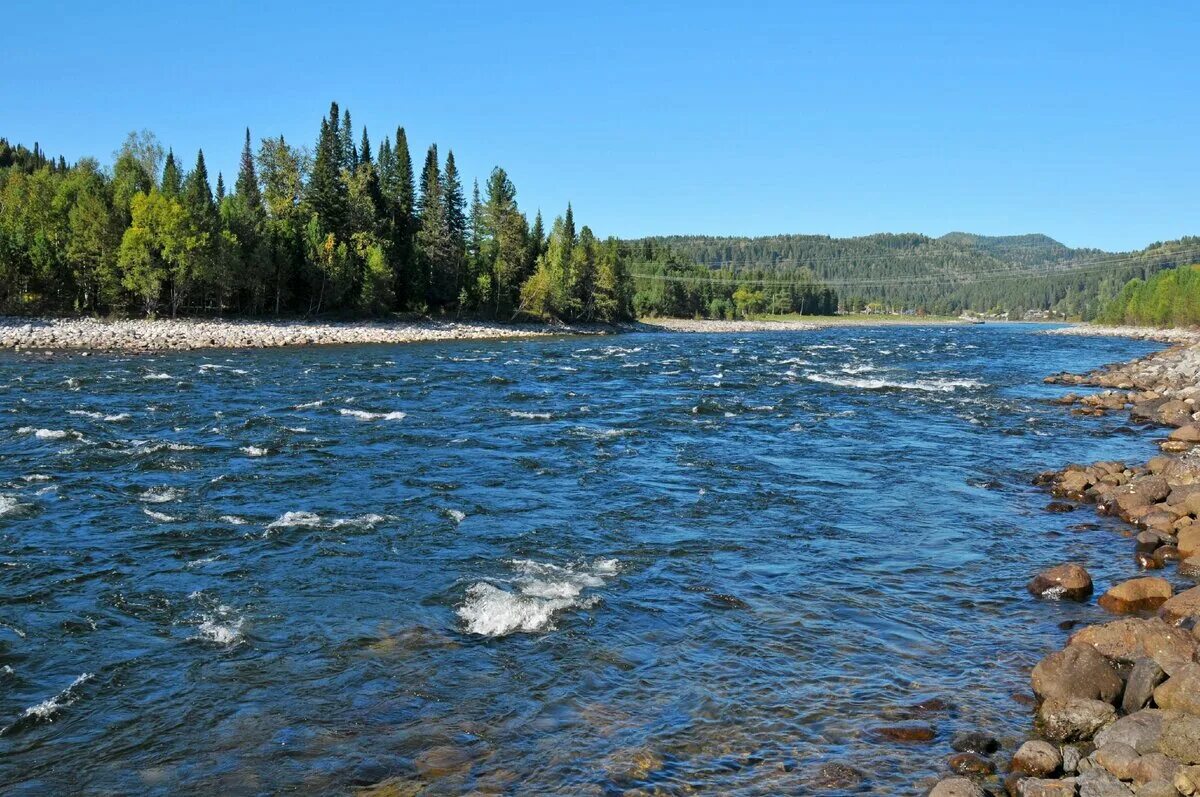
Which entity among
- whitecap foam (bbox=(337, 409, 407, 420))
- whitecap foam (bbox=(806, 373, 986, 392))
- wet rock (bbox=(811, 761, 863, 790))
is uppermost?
whitecap foam (bbox=(806, 373, 986, 392))

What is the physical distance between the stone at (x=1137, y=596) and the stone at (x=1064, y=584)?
303mm

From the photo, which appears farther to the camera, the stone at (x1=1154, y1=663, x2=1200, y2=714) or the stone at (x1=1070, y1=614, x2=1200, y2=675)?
the stone at (x1=1070, y1=614, x2=1200, y2=675)

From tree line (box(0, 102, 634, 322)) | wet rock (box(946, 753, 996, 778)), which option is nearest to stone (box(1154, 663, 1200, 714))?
wet rock (box(946, 753, 996, 778))

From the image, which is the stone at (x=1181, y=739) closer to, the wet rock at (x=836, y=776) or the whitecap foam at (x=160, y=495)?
the wet rock at (x=836, y=776)

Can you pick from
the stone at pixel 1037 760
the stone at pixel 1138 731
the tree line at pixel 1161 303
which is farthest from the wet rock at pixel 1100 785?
the tree line at pixel 1161 303

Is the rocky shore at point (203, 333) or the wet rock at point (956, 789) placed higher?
the rocky shore at point (203, 333)

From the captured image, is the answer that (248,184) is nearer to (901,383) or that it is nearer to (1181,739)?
(901,383)

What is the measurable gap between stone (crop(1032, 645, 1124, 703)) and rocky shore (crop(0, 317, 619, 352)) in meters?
51.6

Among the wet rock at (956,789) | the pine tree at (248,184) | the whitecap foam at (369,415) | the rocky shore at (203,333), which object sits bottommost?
the wet rock at (956,789)

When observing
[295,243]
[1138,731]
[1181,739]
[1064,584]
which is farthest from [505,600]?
[295,243]

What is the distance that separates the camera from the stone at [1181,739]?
668 cm

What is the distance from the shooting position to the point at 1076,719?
312 inches

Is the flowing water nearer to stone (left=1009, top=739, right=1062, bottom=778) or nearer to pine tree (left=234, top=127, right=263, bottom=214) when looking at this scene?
stone (left=1009, top=739, right=1062, bottom=778)

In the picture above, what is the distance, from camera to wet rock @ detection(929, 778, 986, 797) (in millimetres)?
6441
